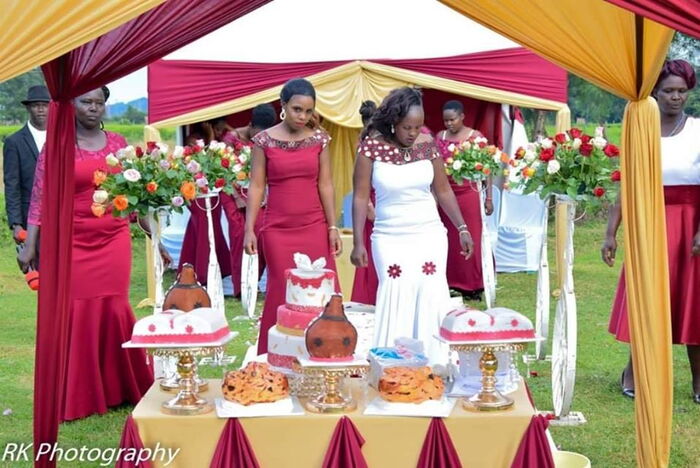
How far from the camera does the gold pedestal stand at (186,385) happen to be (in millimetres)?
4647

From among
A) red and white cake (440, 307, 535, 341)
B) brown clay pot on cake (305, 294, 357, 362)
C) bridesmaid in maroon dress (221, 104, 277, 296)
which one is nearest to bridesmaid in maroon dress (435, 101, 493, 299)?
bridesmaid in maroon dress (221, 104, 277, 296)

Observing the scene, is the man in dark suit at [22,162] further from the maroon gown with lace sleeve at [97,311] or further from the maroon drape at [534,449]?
the maroon drape at [534,449]

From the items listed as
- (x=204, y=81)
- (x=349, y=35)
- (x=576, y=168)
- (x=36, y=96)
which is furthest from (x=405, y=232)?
(x=349, y=35)

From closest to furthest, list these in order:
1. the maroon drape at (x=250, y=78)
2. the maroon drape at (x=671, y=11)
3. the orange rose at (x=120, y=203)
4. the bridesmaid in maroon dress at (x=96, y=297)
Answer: the maroon drape at (x=671, y=11) → the orange rose at (x=120, y=203) → the bridesmaid in maroon dress at (x=96, y=297) → the maroon drape at (x=250, y=78)

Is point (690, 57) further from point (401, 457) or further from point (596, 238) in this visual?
point (401, 457)

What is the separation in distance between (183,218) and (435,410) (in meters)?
9.54

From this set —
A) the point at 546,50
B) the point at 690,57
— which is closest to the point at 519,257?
the point at 690,57

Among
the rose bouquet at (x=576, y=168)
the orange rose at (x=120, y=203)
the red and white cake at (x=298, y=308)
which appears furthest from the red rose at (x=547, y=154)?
the orange rose at (x=120, y=203)

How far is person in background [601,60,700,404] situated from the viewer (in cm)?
663

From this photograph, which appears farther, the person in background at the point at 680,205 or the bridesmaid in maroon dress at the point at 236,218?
the bridesmaid in maroon dress at the point at 236,218

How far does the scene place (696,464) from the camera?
5711 millimetres

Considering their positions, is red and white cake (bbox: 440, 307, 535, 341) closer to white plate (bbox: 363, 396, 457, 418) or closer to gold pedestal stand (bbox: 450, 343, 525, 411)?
gold pedestal stand (bbox: 450, 343, 525, 411)

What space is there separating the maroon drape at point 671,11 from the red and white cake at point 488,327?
1.40m

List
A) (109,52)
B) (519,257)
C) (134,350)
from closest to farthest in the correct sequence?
(109,52) < (134,350) < (519,257)
